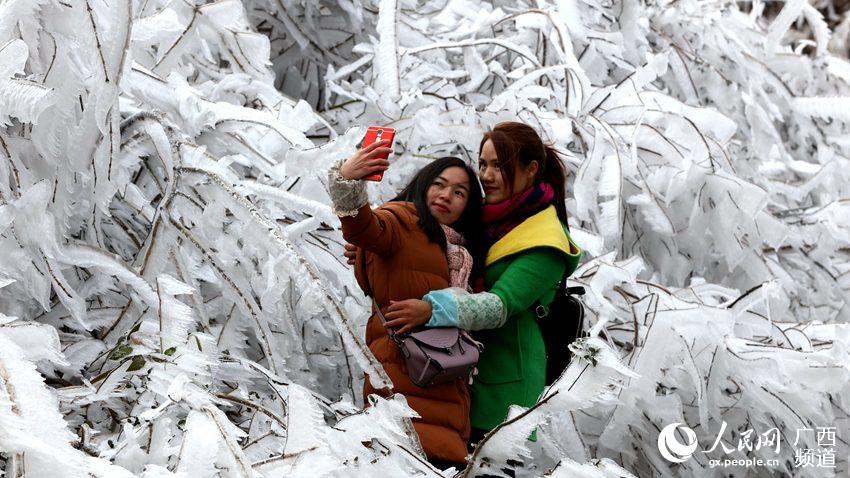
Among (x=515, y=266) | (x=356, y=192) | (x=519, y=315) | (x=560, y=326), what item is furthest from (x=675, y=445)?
(x=356, y=192)

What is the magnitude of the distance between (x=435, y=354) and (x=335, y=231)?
1.93ft

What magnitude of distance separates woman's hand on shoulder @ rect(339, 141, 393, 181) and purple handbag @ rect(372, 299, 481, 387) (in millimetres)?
303

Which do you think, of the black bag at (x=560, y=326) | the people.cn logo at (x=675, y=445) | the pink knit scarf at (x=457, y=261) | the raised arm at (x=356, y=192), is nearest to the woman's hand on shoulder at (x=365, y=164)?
the raised arm at (x=356, y=192)

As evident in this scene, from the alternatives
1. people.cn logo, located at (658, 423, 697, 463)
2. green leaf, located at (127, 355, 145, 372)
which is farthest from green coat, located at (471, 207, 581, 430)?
green leaf, located at (127, 355, 145, 372)

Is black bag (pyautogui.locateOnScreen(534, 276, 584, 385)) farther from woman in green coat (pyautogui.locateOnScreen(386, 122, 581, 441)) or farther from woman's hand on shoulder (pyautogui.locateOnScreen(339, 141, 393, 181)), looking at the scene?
woman's hand on shoulder (pyautogui.locateOnScreen(339, 141, 393, 181))

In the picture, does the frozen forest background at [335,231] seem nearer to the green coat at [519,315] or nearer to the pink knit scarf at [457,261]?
the green coat at [519,315]

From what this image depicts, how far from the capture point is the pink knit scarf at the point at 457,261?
6.43 ft

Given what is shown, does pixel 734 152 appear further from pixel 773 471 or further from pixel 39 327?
pixel 39 327

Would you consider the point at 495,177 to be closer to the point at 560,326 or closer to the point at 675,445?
the point at 560,326

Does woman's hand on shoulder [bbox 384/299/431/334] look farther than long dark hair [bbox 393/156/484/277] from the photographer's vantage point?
No

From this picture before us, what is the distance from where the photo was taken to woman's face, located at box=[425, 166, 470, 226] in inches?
78.1

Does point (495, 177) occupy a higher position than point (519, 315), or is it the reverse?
point (495, 177)

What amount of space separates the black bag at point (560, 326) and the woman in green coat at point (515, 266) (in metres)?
0.04

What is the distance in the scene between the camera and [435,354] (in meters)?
1.81
